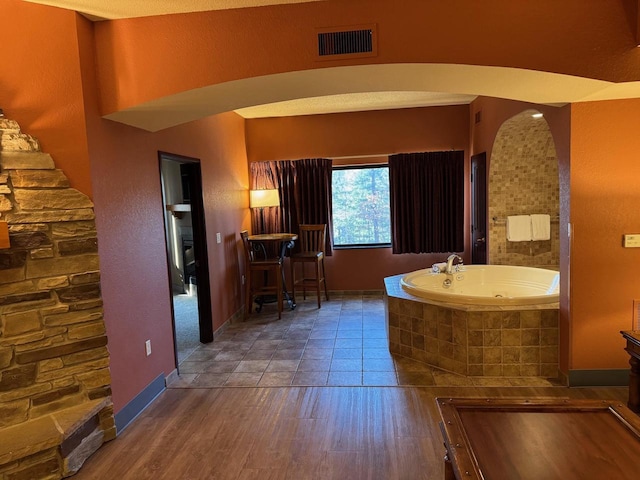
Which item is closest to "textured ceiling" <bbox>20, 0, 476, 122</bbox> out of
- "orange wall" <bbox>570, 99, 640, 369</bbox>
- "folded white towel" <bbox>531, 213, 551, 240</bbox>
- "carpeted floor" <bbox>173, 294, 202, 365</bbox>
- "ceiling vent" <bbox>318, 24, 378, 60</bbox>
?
"ceiling vent" <bbox>318, 24, 378, 60</bbox>

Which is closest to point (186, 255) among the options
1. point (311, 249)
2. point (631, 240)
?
point (311, 249)

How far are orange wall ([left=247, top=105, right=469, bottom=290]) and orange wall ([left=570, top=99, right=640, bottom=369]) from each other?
Answer: 2822mm

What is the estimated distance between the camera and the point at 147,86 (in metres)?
2.46

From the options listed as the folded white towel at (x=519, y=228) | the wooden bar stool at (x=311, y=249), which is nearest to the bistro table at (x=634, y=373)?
the folded white towel at (x=519, y=228)

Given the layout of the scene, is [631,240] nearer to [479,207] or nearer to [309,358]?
[479,207]

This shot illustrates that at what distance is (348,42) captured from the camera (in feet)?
7.48

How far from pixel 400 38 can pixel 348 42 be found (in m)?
0.29

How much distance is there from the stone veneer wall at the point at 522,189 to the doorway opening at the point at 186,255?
3270 millimetres

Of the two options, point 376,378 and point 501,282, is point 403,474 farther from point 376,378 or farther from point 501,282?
point 501,282

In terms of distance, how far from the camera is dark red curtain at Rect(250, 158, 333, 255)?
574 centimetres

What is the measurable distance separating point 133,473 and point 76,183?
1.68 m

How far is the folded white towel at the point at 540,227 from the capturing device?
4562mm

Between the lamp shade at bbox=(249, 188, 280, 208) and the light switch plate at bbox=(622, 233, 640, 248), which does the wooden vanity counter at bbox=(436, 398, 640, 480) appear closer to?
the light switch plate at bbox=(622, 233, 640, 248)

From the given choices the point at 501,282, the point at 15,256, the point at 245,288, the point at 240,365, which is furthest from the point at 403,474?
the point at 245,288
